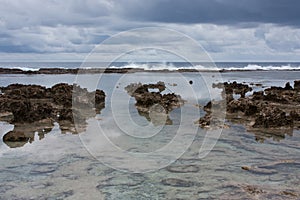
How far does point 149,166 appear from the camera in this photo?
1225cm

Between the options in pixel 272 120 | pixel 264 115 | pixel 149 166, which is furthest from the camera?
pixel 264 115

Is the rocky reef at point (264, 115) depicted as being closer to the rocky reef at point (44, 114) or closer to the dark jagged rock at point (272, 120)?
the dark jagged rock at point (272, 120)

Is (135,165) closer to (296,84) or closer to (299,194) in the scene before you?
(299,194)

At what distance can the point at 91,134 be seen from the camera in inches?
684

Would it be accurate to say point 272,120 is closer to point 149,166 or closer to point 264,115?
point 264,115

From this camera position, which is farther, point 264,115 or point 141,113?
point 141,113

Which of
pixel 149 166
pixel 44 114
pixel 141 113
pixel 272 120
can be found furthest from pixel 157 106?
pixel 149 166

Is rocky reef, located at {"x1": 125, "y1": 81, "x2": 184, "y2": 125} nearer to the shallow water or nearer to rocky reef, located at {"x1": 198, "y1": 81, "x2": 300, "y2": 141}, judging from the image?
rocky reef, located at {"x1": 198, "y1": 81, "x2": 300, "y2": 141}

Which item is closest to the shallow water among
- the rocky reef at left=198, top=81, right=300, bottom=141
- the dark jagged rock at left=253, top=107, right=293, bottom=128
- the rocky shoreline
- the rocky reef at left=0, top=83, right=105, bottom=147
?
the rocky reef at left=0, top=83, right=105, bottom=147

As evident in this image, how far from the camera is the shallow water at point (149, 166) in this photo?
9.84 metres

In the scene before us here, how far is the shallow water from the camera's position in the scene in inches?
388

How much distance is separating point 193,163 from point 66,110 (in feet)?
36.5

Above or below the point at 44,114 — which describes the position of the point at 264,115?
above

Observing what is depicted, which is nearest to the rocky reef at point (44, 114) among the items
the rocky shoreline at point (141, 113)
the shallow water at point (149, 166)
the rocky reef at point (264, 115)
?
the rocky shoreline at point (141, 113)
